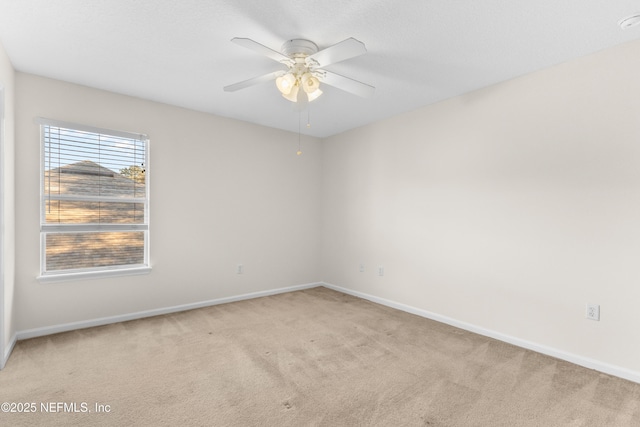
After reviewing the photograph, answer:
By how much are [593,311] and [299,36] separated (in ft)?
10.2

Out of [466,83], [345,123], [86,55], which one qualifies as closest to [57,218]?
[86,55]

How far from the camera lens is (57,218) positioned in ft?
10.3

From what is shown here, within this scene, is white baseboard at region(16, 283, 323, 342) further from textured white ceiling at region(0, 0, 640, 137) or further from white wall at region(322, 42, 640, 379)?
textured white ceiling at region(0, 0, 640, 137)

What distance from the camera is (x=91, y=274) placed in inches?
128

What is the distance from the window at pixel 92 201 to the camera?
310 cm

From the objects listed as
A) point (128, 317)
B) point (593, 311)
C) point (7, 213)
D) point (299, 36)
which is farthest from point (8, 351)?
point (593, 311)

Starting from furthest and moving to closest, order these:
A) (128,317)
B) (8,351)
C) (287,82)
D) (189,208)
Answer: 1. (189,208)
2. (128,317)
3. (8,351)
4. (287,82)

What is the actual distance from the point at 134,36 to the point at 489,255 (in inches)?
142

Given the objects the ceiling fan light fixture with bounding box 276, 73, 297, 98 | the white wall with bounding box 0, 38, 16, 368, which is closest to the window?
the white wall with bounding box 0, 38, 16, 368

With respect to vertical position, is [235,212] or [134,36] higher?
[134,36]

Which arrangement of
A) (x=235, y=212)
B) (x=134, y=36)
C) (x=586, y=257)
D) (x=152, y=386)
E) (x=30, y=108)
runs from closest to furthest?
(x=152, y=386) < (x=134, y=36) < (x=586, y=257) < (x=30, y=108) < (x=235, y=212)

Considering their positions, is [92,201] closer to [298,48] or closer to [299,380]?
[298,48]

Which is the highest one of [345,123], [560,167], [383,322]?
[345,123]

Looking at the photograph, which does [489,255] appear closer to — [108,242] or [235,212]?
[235,212]
